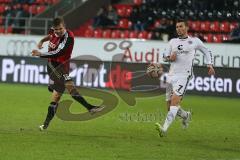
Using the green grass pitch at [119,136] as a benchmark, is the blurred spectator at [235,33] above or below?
above

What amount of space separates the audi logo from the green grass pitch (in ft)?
23.1

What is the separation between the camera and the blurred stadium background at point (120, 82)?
10.8 m

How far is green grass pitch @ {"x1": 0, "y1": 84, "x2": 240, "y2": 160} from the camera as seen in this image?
9.80 meters

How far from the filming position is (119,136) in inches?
476

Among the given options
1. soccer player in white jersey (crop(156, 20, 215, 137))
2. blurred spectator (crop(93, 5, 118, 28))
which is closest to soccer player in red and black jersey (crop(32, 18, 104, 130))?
soccer player in white jersey (crop(156, 20, 215, 137))

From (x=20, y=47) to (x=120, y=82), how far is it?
4898mm

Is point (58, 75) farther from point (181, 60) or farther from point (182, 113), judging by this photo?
point (182, 113)

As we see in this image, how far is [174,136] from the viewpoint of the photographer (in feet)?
40.9

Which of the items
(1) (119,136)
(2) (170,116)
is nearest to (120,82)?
(1) (119,136)

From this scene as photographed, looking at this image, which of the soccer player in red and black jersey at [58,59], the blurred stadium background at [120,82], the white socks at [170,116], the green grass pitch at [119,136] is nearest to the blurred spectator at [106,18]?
the blurred stadium background at [120,82]

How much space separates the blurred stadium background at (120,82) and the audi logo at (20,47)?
4 cm

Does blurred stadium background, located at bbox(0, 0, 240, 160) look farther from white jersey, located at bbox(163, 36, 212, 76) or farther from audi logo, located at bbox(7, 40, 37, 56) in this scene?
white jersey, located at bbox(163, 36, 212, 76)

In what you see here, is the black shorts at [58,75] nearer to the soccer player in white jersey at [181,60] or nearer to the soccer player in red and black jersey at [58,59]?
the soccer player in red and black jersey at [58,59]

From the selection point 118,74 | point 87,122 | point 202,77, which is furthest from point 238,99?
point 87,122
